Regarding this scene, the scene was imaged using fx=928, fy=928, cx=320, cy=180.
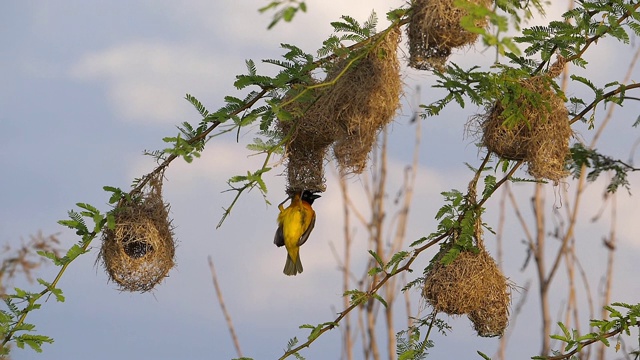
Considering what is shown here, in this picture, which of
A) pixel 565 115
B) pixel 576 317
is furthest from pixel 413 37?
pixel 576 317

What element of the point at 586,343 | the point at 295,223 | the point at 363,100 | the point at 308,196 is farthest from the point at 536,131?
the point at 295,223

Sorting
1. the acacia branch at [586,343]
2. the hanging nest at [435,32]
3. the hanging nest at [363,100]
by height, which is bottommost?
the acacia branch at [586,343]

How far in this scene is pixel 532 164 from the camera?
13.7ft

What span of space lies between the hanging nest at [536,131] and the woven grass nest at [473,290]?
0.50m

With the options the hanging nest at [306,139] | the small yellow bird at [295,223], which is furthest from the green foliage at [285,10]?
the small yellow bird at [295,223]

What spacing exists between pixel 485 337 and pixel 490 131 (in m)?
1.05

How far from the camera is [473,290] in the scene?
424 cm

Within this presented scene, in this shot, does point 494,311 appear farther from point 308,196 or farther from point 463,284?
point 308,196

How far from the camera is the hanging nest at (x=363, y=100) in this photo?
3.92 metres

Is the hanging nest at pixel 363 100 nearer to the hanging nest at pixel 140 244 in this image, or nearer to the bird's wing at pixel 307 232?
the hanging nest at pixel 140 244

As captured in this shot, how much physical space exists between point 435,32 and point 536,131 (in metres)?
0.69

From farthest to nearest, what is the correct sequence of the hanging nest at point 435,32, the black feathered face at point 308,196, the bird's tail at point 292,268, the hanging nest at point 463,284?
the bird's tail at point 292,268 < the black feathered face at point 308,196 < the hanging nest at point 463,284 < the hanging nest at point 435,32

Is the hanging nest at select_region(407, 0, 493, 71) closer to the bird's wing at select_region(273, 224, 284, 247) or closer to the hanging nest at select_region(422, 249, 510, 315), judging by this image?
the hanging nest at select_region(422, 249, 510, 315)

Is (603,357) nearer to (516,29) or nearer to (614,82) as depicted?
(614,82)
